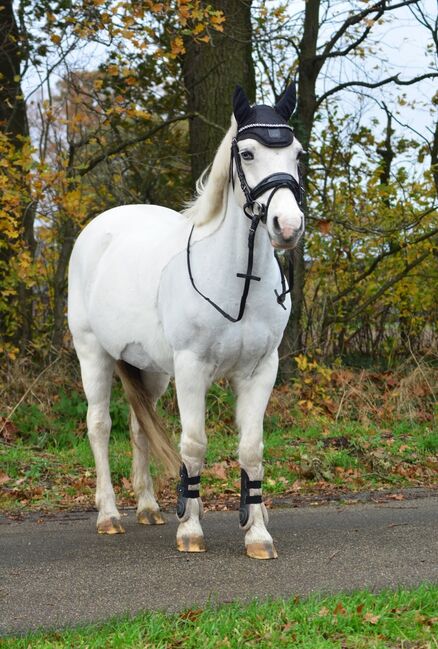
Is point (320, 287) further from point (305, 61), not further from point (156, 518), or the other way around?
point (156, 518)

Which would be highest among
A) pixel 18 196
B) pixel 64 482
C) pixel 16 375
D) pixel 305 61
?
pixel 305 61

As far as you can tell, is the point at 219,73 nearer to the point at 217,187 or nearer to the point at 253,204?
the point at 217,187

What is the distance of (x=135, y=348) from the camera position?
588 centimetres

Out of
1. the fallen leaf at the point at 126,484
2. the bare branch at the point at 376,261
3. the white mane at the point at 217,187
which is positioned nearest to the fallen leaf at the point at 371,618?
the white mane at the point at 217,187

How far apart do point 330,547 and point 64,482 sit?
3219 millimetres

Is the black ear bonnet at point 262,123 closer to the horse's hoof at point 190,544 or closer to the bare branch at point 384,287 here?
the horse's hoof at point 190,544

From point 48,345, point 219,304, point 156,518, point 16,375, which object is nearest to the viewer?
point 219,304

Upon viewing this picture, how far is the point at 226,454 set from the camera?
845 centimetres

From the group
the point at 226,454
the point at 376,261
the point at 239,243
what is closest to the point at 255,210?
the point at 239,243

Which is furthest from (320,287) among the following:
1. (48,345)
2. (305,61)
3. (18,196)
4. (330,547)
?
(330,547)

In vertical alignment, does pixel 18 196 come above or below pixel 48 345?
above

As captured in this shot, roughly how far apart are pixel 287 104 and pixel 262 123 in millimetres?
318

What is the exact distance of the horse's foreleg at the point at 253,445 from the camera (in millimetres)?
5086

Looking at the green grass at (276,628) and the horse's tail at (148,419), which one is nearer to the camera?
the green grass at (276,628)
